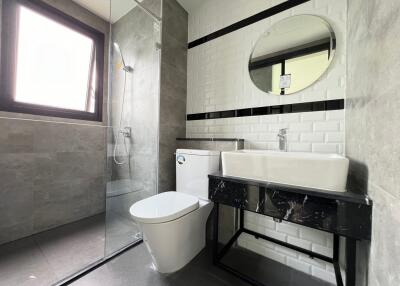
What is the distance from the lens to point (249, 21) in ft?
5.10

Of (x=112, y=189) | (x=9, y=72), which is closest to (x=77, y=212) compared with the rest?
(x=112, y=189)

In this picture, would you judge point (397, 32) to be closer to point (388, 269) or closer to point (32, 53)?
point (388, 269)

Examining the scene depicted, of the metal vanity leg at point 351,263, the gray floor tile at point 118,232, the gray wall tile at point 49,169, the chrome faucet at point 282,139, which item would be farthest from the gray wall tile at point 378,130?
the gray wall tile at point 49,169

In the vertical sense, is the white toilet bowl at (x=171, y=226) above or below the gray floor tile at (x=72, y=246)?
above

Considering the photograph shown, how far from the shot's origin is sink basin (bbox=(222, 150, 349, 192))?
2.58 ft

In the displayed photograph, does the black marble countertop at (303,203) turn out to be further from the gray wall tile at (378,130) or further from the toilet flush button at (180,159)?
the toilet flush button at (180,159)

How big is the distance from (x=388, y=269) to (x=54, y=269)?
1.87 m

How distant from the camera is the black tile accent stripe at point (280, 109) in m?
1.20

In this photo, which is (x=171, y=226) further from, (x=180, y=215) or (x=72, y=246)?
(x=72, y=246)

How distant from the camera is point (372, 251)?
67 cm

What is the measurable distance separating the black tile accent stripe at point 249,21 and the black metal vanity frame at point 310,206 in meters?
1.43

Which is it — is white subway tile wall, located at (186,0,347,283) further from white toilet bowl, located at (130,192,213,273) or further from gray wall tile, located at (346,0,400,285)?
white toilet bowl, located at (130,192,213,273)

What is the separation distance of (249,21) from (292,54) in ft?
1.77

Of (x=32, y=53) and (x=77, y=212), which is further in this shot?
(x=77, y=212)
